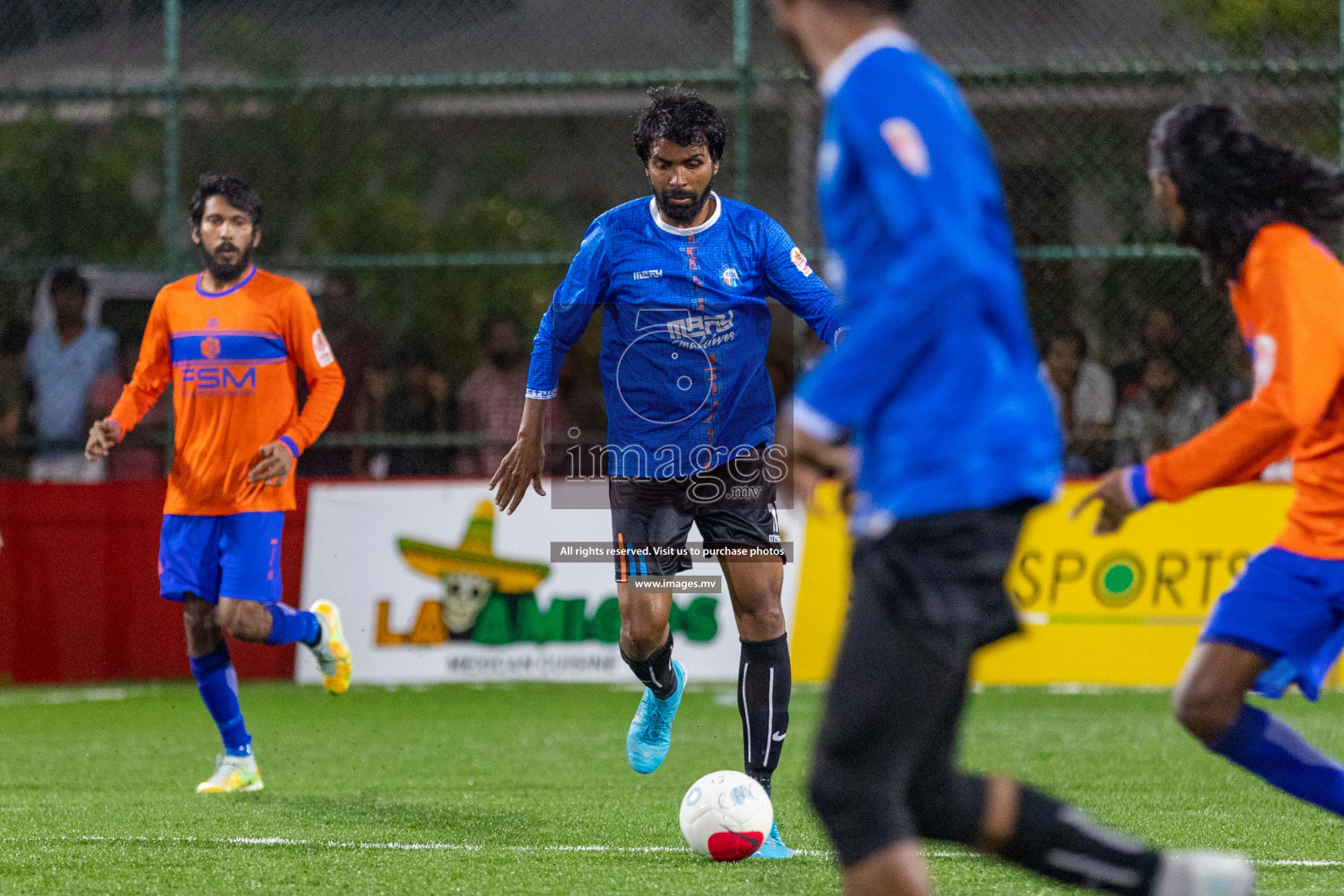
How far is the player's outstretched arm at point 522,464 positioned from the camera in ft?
18.5

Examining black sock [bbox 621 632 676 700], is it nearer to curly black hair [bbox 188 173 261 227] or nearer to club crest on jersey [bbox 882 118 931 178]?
curly black hair [bbox 188 173 261 227]

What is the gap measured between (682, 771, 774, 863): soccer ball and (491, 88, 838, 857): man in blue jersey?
1.73 ft

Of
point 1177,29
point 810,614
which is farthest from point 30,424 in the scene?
point 1177,29

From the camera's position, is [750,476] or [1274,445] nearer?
[1274,445]

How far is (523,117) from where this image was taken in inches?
545

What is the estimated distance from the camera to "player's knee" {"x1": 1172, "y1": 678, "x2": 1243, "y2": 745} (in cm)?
398

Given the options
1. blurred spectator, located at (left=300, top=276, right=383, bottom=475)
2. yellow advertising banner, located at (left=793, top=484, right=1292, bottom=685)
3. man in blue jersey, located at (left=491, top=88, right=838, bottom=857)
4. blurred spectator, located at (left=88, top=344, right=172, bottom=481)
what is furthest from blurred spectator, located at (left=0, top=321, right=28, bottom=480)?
man in blue jersey, located at (left=491, top=88, right=838, bottom=857)

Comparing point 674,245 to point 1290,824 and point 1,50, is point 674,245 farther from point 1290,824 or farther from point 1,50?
point 1,50

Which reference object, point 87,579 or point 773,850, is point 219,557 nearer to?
point 773,850

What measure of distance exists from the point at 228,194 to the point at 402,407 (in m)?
4.27

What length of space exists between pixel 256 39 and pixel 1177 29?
23.2 feet

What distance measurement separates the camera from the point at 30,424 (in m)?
11.1

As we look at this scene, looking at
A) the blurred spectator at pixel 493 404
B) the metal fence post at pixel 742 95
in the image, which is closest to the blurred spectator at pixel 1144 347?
the metal fence post at pixel 742 95

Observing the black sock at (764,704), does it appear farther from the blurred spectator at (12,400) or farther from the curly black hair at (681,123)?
the blurred spectator at (12,400)
